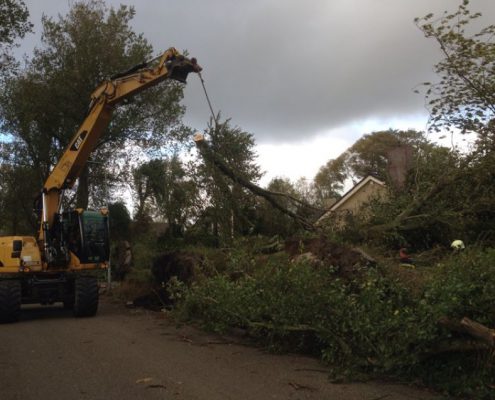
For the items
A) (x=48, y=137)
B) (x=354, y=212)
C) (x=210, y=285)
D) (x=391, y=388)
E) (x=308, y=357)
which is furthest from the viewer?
(x=48, y=137)

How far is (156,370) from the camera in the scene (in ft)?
23.0

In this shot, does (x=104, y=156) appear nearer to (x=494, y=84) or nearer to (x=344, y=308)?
(x=494, y=84)

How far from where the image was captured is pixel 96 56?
24.1m

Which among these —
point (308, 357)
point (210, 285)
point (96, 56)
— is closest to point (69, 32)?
point (96, 56)

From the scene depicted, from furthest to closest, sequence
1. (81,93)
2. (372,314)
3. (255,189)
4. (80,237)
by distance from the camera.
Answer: (81,93)
(80,237)
(255,189)
(372,314)

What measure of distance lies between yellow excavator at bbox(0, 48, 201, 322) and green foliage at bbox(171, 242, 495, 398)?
5.49m

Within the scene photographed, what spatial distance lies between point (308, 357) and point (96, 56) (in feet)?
65.3

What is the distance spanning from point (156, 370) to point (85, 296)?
6072 mm

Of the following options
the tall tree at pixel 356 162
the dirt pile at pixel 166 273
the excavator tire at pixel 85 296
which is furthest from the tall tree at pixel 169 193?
the tall tree at pixel 356 162

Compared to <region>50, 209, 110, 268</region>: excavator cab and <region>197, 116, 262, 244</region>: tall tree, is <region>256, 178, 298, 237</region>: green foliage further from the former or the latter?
<region>50, 209, 110, 268</region>: excavator cab

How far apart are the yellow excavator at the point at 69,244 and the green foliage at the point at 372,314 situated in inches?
216

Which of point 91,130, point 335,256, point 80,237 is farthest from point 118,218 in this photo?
point 335,256

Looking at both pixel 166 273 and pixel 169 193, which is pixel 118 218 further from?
pixel 166 273

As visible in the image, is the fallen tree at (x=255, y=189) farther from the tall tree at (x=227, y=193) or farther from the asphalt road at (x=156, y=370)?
the asphalt road at (x=156, y=370)
